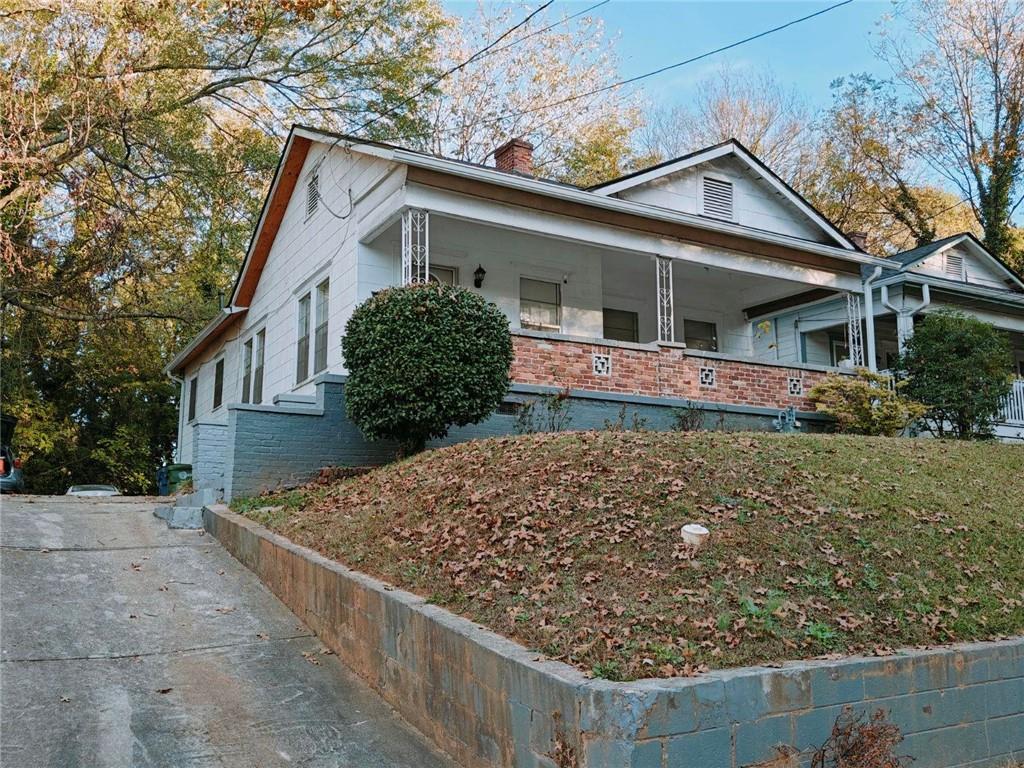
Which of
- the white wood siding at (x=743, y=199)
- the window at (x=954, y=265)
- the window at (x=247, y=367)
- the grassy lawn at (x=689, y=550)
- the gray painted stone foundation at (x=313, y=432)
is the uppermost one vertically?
the white wood siding at (x=743, y=199)

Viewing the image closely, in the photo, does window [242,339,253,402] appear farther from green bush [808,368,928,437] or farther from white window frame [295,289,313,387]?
green bush [808,368,928,437]

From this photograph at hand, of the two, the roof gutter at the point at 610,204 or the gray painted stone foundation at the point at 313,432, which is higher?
the roof gutter at the point at 610,204

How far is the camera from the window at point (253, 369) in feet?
59.8

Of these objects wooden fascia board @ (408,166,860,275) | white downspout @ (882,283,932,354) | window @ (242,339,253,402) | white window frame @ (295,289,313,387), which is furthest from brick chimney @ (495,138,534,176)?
window @ (242,339,253,402)

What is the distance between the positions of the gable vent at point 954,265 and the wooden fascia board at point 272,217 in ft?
43.4

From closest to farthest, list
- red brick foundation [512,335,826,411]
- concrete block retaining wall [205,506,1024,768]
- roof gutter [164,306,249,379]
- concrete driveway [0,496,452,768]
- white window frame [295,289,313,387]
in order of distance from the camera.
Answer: concrete block retaining wall [205,506,1024,768] → concrete driveway [0,496,452,768] → red brick foundation [512,335,826,411] → white window frame [295,289,313,387] → roof gutter [164,306,249,379]

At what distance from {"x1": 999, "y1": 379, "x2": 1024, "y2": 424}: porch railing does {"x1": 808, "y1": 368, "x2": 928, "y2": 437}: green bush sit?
322cm

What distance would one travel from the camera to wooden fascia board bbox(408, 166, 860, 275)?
12352 mm

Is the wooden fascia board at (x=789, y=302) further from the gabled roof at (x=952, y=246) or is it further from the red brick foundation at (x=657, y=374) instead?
the red brick foundation at (x=657, y=374)

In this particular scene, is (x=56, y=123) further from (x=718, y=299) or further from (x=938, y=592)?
(x=938, y=592)

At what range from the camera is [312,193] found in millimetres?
16234

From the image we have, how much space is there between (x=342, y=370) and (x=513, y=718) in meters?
9.13

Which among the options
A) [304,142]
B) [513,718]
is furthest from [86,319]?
[513,718]

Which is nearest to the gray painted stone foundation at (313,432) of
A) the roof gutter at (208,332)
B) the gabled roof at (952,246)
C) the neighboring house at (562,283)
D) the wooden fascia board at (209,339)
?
the neighboring house at (562,283)
